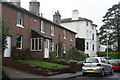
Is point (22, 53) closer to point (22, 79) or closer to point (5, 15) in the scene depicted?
point (5, 15)

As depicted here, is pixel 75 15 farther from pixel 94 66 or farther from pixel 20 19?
pixel 94 66

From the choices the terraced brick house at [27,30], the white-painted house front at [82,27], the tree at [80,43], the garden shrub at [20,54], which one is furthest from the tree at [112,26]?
the garden shrub at [20,54]

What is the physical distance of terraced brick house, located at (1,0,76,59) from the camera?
21.7m

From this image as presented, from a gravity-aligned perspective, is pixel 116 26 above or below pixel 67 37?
above

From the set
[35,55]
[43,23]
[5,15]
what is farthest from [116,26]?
[5,15]

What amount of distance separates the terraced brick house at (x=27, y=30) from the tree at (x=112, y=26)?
2493cm

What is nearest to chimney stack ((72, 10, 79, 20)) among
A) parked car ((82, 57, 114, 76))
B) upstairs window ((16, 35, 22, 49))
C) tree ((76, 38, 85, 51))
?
tree ((76, 38, 85, 51))

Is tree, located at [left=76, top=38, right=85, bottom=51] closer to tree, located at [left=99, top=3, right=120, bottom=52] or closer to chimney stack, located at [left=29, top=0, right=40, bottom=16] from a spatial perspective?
tree, located at [left=99, top=3, right=120, bottom=52]

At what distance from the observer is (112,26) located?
5431 centimetres

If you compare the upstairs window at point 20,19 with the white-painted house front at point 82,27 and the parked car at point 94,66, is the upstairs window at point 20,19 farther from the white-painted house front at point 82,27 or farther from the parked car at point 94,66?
the white-painted house front at point 82,27

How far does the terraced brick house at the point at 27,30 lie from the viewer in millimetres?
21736

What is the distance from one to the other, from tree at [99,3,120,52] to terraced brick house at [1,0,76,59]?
24934 mm

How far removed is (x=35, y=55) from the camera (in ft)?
84.7

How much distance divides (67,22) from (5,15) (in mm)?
34354
